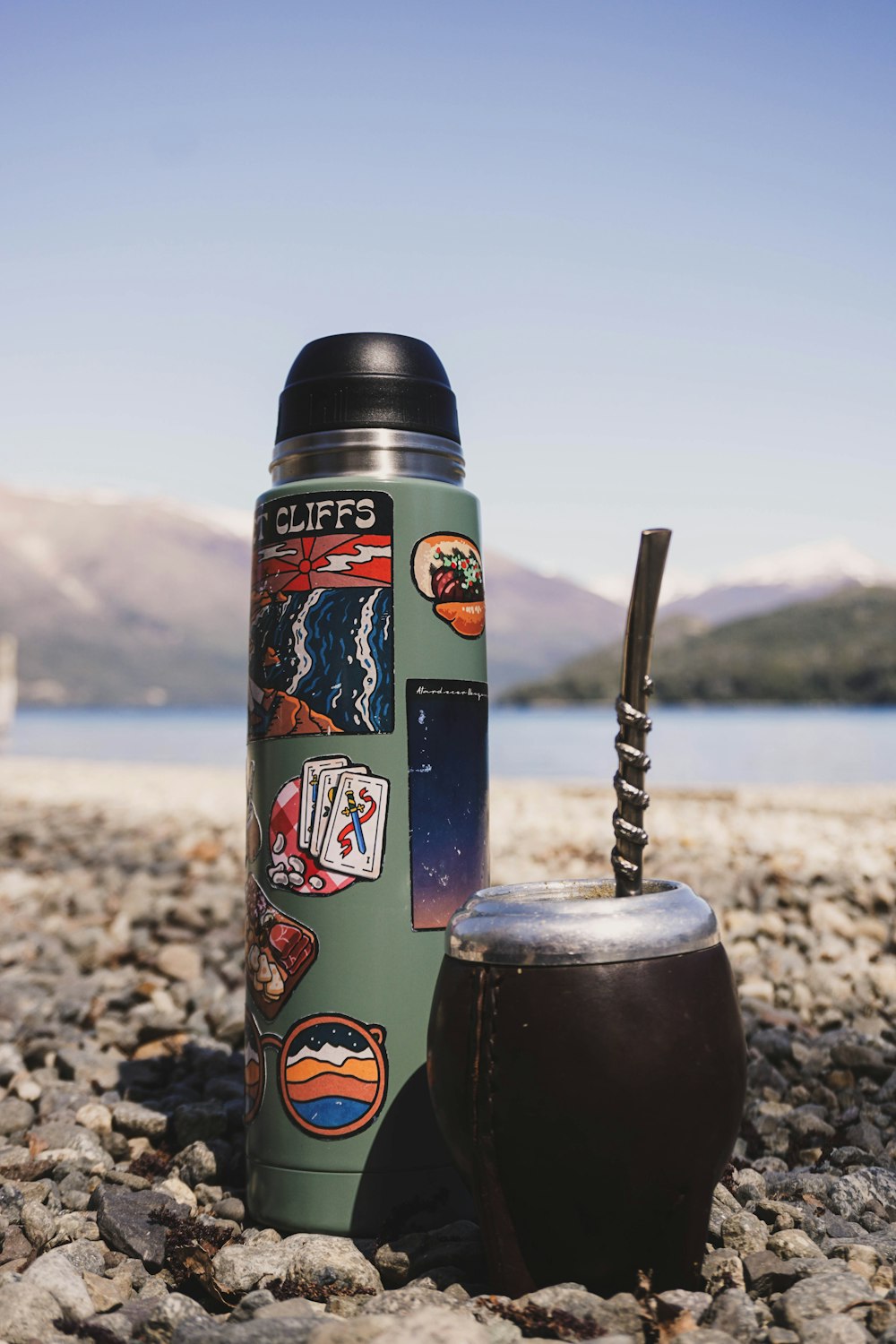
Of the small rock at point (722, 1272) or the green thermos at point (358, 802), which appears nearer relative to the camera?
the small rock at point (722, 1272)

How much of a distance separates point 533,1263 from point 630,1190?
11.3 inches

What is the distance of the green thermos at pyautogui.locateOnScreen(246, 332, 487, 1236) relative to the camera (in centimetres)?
331

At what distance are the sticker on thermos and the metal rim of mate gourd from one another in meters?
0.52

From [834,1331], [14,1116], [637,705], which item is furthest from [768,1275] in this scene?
[14,1116]

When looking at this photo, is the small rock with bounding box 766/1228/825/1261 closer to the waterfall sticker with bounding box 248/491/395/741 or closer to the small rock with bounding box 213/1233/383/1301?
the small rock with bounding box 213/1233/383/1301

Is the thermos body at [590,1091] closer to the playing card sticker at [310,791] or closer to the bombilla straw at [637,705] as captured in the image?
the bombilla straw at [637,705]

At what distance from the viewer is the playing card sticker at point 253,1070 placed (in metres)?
3.41

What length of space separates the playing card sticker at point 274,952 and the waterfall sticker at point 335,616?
50cm

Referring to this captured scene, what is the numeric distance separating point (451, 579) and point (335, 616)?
0.34 m

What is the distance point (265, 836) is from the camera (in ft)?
11.2

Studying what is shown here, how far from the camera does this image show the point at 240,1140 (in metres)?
4.02

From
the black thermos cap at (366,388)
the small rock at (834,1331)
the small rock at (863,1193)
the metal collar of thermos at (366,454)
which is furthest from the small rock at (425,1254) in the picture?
the black thermos cap at (366,388)

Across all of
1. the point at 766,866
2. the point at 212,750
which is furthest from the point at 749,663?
the point at 766,866

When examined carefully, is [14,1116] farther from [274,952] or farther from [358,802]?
[358,802]
